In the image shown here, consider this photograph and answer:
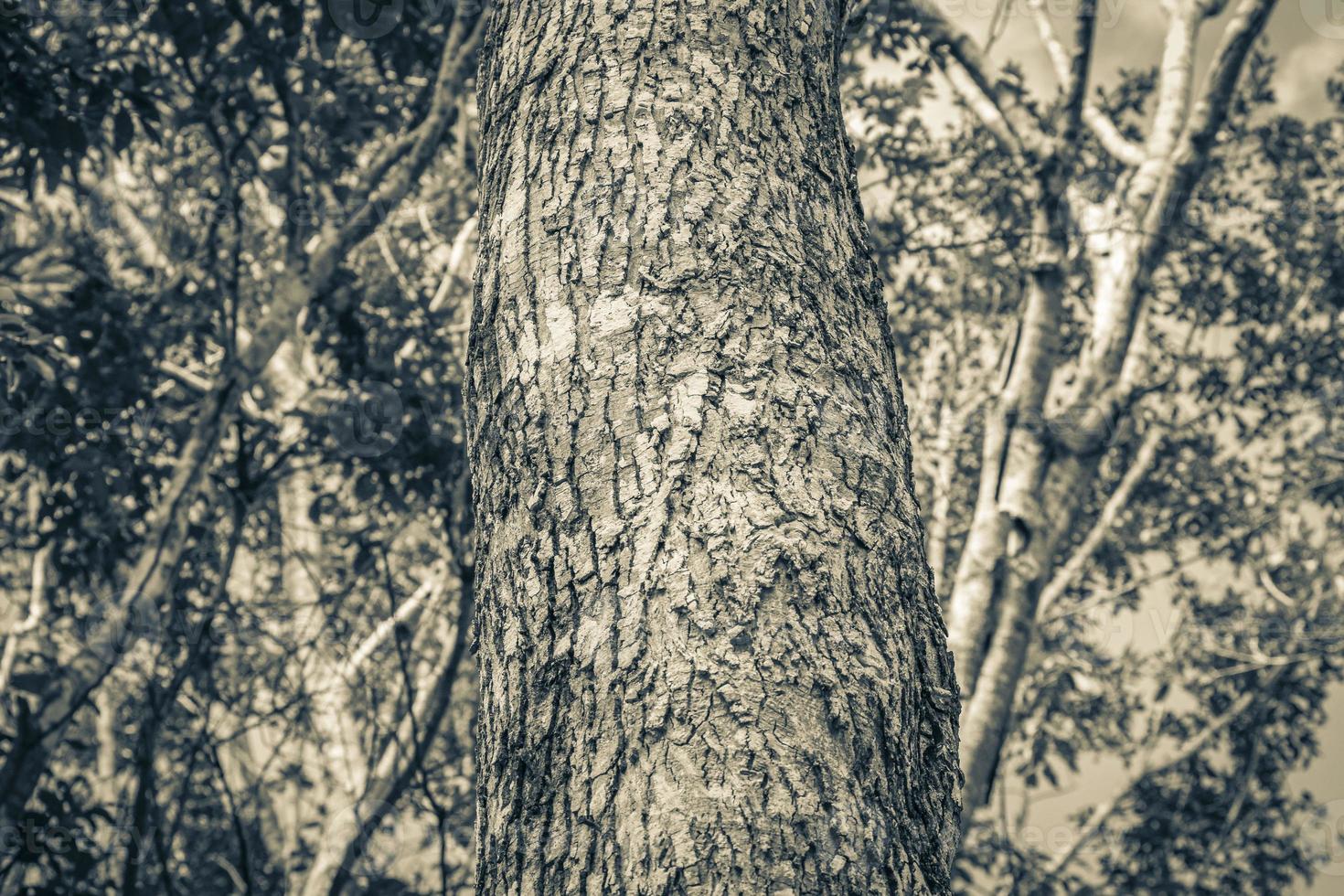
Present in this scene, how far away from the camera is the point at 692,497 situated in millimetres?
894

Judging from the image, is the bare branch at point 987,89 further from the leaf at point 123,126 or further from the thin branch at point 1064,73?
the leaf at point 123,126

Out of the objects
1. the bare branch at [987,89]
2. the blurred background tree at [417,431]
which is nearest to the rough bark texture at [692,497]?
the blurred background tree at [417,431]

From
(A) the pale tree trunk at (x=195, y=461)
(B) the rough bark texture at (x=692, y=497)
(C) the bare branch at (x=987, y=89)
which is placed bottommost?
(B) the rough bark texture at (x=692, y=497)

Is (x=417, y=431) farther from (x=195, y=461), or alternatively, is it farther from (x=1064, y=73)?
(x=1064, y=73)

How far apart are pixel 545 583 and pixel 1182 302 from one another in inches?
306

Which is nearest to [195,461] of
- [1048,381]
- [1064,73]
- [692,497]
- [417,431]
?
[417,431]

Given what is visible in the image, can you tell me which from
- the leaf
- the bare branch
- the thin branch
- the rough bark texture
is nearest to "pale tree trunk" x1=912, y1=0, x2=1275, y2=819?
the bare branch

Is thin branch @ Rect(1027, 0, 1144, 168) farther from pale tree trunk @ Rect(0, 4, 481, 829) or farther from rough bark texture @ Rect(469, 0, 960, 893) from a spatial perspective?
rough bark texture @ Rect(469, 0, 960, 893)

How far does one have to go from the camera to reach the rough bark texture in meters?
0.81

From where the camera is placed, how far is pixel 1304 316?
7.91 m

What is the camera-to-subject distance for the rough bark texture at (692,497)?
81 cm

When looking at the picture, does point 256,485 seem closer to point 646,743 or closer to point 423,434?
point 423,434

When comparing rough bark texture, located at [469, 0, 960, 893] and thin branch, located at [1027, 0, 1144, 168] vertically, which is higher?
thin branch, located at [1027, 0, 1144, 168]

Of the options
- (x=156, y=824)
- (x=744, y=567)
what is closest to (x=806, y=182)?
(x=744, y=567)
